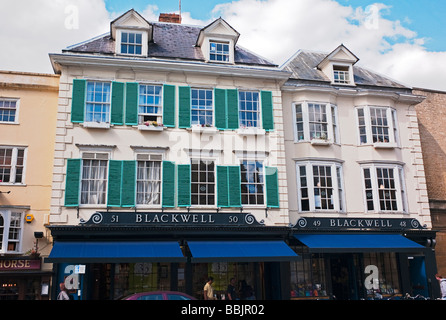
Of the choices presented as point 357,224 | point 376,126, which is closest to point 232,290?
point 357,224

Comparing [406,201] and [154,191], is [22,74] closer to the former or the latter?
[154,191]

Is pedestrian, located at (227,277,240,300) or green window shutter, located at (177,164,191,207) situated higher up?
green window shutter, located at (177,164,191,207)

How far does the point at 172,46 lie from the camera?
19625mm

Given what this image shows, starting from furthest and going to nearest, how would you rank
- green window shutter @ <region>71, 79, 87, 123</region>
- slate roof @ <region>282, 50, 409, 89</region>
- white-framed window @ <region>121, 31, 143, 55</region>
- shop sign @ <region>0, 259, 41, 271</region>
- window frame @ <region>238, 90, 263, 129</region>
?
slate roof @ <region>282, 50, 409, 89</region> → window frame @ <region>238, 90, 263, 129</region> → white-framed window @ <region>121, 31, 143, 55</region> → green window shutter @ <region>71, 79, 87, 123</region> → shop sign @ <region>0, 259, 41, 271</region>

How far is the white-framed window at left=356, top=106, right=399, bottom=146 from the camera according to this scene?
20.2 m

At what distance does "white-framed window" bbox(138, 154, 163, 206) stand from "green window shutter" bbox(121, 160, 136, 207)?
23cm

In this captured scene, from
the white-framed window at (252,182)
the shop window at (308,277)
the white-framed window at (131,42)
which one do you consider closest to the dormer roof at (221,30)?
the white-framed window at (131,42)

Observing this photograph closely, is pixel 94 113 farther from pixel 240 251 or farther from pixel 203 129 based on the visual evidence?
pixel 240 251

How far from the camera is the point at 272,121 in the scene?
1888 centimetres

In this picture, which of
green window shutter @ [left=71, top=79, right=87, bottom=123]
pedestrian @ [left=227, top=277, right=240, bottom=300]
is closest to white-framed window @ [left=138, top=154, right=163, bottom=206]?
green window shutter @ [left=71, top=79, right=87, bottom=123]

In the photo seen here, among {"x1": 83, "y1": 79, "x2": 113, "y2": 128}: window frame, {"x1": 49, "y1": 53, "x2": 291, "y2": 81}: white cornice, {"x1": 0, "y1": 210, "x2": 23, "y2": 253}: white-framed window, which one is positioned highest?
{"x1": 49, "y1": 53, "x2": 291, "y2": 81}: white cornice

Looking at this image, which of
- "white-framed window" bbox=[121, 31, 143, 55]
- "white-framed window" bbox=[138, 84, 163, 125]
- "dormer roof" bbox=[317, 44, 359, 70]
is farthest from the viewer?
"dormer roof" bbox=[317, 44, 359, 70]

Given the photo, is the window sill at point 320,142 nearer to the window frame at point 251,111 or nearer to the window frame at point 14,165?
the window frame at point 251,111

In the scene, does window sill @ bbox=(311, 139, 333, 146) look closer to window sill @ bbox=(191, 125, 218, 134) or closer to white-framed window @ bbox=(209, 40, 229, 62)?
window sill @ bbox=(191, 125, 218, 134)
